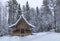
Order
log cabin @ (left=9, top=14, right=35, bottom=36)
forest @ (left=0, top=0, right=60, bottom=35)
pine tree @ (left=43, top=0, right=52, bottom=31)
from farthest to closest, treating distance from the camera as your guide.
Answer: pine tree @ (left=43, top=0, right=52, bottom=31) → forest @ (left=0, top=0, right=60, bottom=35) → log cabin @ (left=9, top=14, right=35, bottom=36)

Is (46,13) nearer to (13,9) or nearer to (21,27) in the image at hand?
(13,9)

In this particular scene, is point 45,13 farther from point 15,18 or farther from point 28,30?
point 28,30

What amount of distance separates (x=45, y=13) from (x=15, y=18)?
12273mm

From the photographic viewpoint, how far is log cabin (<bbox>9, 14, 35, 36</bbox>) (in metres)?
45.2

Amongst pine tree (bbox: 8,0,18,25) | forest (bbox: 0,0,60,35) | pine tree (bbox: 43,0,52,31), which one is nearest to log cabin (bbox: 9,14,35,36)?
forest (bbox: 0,0,60,35)

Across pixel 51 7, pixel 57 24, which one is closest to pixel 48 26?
pixel 57 24

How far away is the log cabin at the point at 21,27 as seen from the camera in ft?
148

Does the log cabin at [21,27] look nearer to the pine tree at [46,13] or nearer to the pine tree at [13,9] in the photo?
the pine tree at [13,9]

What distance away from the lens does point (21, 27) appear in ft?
150

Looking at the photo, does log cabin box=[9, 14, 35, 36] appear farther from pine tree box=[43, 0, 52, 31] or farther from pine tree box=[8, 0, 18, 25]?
pine tree box=[43, 0, 52, 31]

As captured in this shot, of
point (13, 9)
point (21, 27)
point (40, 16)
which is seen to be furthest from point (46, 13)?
point (21, 27)

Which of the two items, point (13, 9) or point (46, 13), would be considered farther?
point (46, 13)

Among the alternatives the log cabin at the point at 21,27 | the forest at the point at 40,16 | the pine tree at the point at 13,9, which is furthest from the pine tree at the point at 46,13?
the log cabin at the point at 21,27

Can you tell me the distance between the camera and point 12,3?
60094 millimetres
